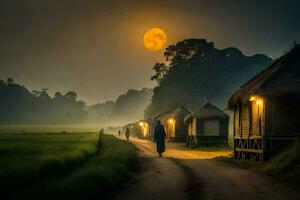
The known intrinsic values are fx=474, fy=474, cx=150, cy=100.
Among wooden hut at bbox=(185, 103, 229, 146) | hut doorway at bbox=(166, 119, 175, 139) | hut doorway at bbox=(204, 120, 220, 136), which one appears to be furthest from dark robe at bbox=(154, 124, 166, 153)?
hut doorway at bbox=(166, 119, 175, 139)

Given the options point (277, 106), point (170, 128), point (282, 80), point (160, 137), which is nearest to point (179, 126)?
point (170, 128)

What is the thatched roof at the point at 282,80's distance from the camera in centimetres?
2656

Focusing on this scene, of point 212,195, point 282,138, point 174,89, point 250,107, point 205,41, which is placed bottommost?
point 212,195

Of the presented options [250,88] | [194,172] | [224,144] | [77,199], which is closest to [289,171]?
[194,172]

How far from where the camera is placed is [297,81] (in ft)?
88.8

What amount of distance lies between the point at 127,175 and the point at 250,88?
12.1 metres

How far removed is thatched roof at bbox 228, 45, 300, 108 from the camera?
26.6 m

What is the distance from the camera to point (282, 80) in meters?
27.3

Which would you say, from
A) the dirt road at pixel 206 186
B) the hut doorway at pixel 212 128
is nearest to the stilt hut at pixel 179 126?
the hut doorway at pixel 212 128

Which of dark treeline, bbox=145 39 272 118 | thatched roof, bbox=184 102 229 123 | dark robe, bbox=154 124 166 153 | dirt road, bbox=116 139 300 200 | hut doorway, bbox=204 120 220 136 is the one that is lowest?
dirt road, bbox=116 139 300 200

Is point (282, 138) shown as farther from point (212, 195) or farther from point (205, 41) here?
point (205, 41)

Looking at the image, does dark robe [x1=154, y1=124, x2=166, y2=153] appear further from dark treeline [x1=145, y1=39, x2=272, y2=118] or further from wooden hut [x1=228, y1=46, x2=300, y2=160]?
dark treeline [x1=145, y1=39, x2=272, y2=118]

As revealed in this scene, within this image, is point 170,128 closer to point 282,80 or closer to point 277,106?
point 277,106

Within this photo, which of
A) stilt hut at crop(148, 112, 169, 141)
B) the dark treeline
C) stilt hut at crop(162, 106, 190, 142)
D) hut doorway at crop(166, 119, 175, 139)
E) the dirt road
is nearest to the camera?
the dirt road
